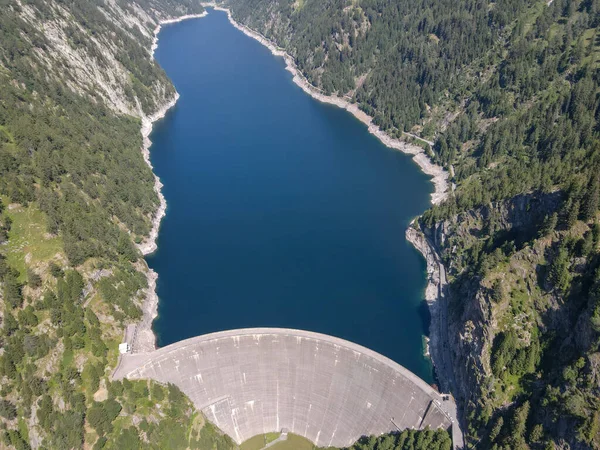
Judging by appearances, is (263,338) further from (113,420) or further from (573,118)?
(573,118)

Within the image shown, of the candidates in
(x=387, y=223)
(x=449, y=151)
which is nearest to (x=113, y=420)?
(x=387, y=223)

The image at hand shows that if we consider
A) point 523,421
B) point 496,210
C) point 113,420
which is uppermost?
point 496,210

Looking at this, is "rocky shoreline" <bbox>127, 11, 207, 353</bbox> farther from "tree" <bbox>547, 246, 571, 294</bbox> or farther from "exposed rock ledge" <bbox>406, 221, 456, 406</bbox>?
"tree" <bbox>547, 246, 571, 294</bbox>

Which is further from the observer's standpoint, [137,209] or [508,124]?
[508,124]

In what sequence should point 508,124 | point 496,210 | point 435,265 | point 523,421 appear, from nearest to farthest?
point 523,421 → point 496,210 → point 435,265 → point 508,124

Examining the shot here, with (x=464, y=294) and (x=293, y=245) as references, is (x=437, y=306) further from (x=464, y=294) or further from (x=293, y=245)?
(x=293, y=245)

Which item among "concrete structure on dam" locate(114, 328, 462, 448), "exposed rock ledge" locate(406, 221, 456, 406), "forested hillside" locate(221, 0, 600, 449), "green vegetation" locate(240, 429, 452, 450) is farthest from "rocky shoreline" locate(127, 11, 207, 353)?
"forested hillside" locate(221, 0, 600, 449)

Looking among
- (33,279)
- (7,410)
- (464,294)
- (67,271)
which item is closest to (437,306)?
(464,294)
